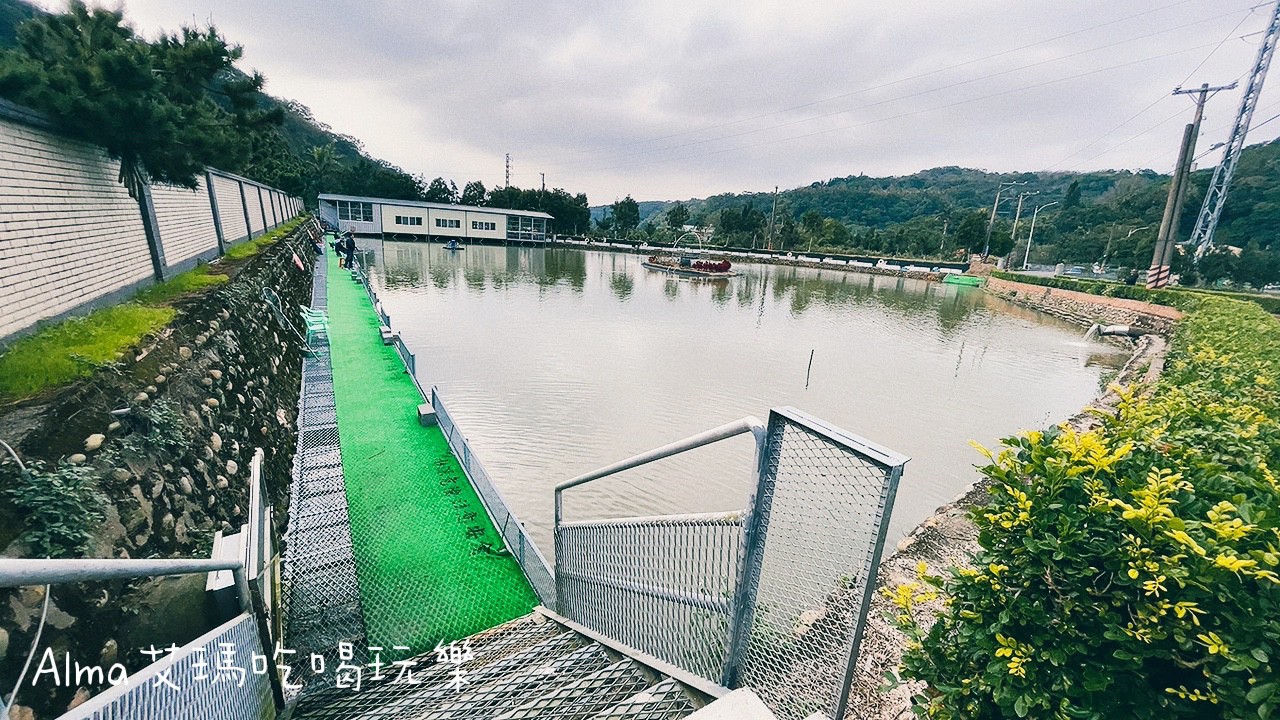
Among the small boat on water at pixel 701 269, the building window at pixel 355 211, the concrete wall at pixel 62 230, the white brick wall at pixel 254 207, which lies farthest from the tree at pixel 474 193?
the concrete wall at pixel 62 230

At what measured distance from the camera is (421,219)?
4669 cm

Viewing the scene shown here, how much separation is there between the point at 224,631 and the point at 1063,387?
621 inches

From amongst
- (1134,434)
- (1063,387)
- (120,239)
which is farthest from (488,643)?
(1063,387)

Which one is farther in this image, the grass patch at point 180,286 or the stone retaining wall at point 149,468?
the grass patch at point 180,286

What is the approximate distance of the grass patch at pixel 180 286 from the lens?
18.5 feet

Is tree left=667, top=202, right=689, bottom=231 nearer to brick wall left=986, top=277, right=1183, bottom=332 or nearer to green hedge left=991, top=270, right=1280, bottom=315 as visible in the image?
brick wall left=986, top=277, right=1183, bottom=332

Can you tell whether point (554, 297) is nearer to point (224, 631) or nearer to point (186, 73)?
point (186, 73)

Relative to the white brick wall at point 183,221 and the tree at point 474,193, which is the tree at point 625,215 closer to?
the tree at point 474,193

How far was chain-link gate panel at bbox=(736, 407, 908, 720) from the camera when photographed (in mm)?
1529

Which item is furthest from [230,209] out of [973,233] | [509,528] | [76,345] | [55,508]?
[973,233]

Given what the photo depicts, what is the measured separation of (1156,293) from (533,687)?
3045cm

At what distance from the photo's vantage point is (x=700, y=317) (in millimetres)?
19047

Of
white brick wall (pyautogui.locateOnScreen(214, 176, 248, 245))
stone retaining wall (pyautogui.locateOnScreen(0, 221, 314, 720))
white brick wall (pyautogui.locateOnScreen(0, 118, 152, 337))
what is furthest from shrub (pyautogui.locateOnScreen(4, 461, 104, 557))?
white brick wall (pyautogui.locateOnScreen(214, 176, 248, 245))

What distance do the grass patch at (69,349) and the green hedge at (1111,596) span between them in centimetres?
506
